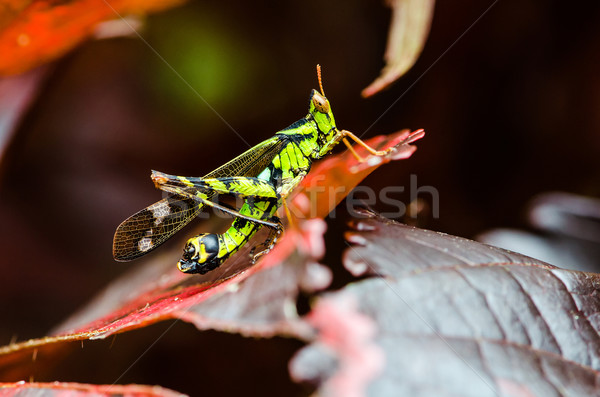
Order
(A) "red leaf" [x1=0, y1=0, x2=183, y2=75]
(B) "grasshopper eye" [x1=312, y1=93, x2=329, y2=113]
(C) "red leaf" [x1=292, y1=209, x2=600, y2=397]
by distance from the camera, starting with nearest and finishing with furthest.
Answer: (C) "red leaf" [x1=292, y1=209, x2=600, y2=397], (A) "red leaf" [x1=0, y1=0, x2=183, y2=75], (B) "grasshopper eye" [x1=312, y1=93, x2=329, y2=113]

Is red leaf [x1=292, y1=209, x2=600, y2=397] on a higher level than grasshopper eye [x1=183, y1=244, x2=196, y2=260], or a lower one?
lower

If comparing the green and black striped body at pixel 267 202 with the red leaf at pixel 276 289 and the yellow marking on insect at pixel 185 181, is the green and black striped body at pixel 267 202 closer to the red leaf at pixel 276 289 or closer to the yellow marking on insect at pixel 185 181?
the yellow marking on insect at pixel 185 181

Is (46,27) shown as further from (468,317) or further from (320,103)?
(468,317)

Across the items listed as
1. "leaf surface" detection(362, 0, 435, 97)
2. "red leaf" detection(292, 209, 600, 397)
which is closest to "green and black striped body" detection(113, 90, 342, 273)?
"leaf surface" detection(362, 0, 435, 97)

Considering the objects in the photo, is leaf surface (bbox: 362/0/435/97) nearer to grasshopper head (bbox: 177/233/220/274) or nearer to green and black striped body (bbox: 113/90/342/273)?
green and black striped body (bbox: 113/90/342/273)

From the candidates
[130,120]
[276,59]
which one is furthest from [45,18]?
[276,59]

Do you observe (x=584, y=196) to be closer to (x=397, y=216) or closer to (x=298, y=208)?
(x=397, y=216)
